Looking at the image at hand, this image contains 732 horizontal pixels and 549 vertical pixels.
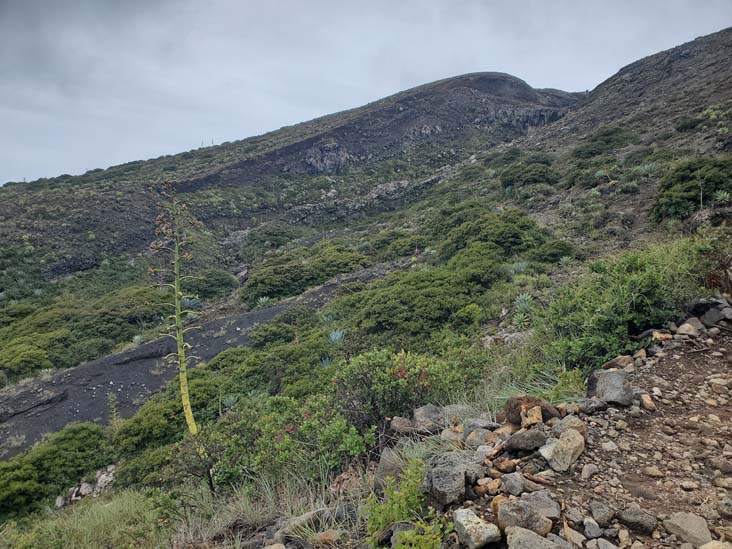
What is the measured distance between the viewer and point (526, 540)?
1590 mm

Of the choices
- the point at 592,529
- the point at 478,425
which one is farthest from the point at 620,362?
the point at 592,529

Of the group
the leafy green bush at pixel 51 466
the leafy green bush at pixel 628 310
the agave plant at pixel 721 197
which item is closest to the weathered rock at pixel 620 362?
the leafy green bush at pixel 628 310

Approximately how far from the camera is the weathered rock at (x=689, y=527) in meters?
1.53

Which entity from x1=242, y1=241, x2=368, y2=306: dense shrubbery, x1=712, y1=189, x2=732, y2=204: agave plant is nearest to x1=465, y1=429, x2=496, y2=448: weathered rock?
x1=712, y1=189, x2=732, y2=204: agave plant

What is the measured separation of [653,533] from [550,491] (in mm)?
407

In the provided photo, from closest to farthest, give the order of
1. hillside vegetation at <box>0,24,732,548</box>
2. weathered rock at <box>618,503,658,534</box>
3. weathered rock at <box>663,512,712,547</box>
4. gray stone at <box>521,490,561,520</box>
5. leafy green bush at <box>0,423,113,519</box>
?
weathered rock at <box>663,512,712,547</box> → weathered rock at <box>618,503,658,534</box> → gray stone at <box>521,490,561,520</box> → hillside vegetation at <box>0,24,732,548</box> → leafy green bush at <box>0,423,113,519</box>

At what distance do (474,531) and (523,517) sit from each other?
0.22m

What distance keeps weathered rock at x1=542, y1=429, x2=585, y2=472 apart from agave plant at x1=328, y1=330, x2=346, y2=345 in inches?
304

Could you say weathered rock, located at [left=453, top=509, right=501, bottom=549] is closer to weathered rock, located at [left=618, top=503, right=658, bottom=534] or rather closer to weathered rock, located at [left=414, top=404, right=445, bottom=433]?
weathered rock, located at [left=618, top=503, right=658, bottom=534]

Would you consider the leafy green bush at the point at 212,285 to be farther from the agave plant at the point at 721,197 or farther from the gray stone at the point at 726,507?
the gray stone at the point at 726,507

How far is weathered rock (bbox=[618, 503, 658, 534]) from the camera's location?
163 centimetres

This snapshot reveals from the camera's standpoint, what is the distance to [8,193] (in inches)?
1201

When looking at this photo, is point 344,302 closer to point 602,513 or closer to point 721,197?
point 721,197

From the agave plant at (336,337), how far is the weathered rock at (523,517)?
801 cm
